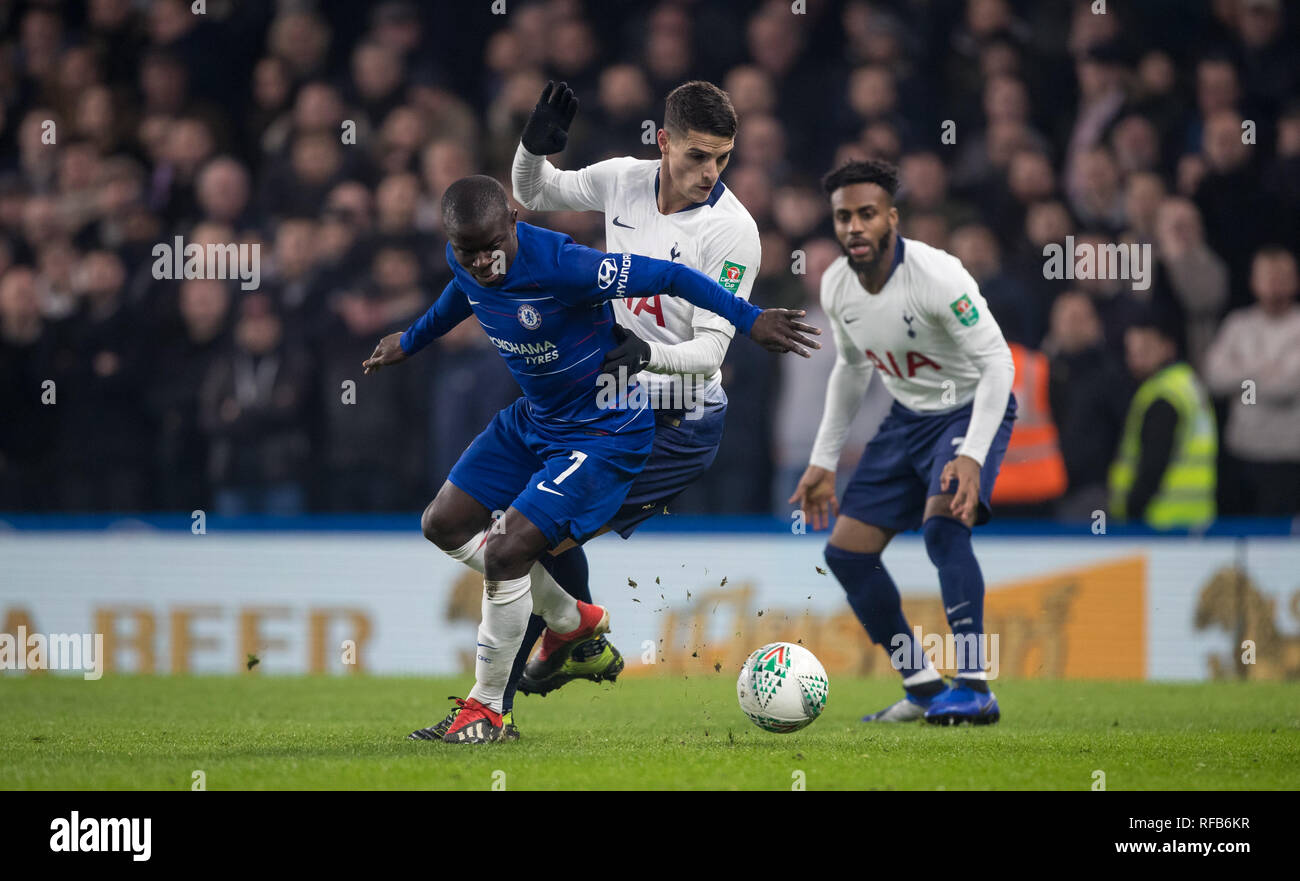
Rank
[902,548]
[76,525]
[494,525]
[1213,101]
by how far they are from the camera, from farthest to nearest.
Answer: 1. [1213,101]
2. [76,525]
3. [902,548]
4. [494,525]

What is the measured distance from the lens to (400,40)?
44.7 ft

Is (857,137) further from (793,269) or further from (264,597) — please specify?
(264,597)

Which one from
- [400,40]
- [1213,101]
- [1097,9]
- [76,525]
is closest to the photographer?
[76,525]

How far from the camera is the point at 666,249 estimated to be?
6.50 metres

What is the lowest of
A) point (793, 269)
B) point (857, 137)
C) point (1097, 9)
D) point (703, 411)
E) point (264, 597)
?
point (264, 597)

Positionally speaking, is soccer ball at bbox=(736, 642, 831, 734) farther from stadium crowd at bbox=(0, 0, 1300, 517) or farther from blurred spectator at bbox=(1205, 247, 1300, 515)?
blurred spectator at bbox=(1205, 247, 1300, 515)

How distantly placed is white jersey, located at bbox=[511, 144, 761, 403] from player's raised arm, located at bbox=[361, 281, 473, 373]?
70 cm

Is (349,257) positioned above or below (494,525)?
above

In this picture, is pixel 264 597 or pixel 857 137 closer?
pixel 264 597

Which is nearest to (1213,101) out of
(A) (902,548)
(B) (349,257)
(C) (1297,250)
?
(C) (1297,250)

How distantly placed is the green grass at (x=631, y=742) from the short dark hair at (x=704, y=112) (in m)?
2.46

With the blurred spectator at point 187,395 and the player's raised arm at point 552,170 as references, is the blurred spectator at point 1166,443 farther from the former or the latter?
the blurred spectator at point 187,395

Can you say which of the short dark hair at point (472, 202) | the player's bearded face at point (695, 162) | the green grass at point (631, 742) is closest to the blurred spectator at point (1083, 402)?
the green grass at point (631, 742)

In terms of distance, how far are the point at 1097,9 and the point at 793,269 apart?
145 inches
